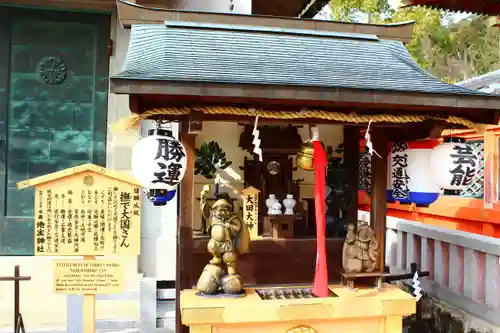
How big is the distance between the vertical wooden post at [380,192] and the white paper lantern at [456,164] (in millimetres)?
654

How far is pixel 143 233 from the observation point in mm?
7582

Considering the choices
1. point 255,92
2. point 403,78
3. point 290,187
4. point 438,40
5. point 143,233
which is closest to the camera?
point 255,92

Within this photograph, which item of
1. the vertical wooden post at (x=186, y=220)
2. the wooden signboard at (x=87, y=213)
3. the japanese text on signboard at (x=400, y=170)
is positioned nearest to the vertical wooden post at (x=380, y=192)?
the japanese text on signboard at (x=400, y=170)

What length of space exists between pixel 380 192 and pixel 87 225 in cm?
327

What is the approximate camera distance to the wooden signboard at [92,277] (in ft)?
15.1

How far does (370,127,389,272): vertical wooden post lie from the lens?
5543mm

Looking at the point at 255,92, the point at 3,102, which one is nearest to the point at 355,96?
the point at 255,92

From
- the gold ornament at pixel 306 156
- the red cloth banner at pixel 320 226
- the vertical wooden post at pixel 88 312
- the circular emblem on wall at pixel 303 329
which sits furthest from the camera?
the gold ornament at pixel 306 156

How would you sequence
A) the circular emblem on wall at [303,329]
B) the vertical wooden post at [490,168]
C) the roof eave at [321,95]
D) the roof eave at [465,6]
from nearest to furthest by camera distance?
the roof eave at [321,95], the circular emblem on wall at [303,329], the roof eave at [465,6], the vertical wooden post at [490,168]

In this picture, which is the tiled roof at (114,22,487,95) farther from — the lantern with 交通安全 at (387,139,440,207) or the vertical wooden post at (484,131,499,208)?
the vertical wooden post at (484,131,499,208)

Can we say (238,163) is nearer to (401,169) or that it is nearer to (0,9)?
(401,169)

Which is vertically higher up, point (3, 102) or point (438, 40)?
point (438, 40)

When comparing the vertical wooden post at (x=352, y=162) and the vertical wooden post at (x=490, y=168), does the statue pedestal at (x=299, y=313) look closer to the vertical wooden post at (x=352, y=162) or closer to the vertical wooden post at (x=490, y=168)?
the vertical wooden post at (x=352, y=162)

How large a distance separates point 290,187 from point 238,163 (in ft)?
2.38
